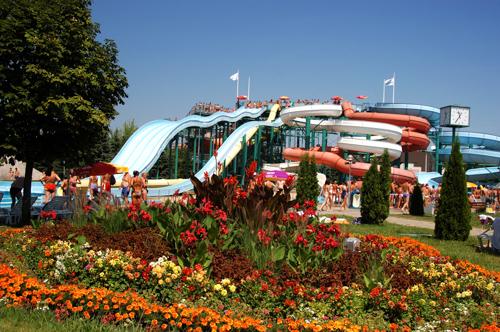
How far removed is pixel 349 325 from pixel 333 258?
5.95ft

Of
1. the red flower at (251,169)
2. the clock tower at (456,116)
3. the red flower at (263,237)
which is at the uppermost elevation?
the clock tower at (456,116)

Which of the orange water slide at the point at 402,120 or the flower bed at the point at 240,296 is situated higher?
the orange water slide at the point at 402,120

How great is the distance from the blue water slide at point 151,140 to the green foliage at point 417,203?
53.4 feet

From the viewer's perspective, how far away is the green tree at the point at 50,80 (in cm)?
1057

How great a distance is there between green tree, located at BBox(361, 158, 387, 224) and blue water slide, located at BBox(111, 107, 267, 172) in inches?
725

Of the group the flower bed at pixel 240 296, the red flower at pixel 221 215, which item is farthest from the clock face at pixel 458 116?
the red flower at pixel 221 215

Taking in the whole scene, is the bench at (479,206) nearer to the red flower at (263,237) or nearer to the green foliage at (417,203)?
the green foliage at (417,203)

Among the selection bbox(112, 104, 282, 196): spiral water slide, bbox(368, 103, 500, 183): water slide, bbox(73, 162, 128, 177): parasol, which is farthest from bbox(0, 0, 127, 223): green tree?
bbox(368, 103, 500, 183): water slide

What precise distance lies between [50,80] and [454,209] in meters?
9.24

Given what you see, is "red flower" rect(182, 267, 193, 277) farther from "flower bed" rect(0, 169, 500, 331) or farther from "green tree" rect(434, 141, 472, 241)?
"green tree" rect(434, 141, 472, 241)

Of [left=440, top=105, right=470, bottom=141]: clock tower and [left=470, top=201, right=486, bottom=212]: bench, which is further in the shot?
[left=440, top=105, right=470, bottom=141]: clock tower

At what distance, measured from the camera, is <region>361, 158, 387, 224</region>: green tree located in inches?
629

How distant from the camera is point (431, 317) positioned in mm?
5113

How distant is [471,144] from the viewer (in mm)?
55031
